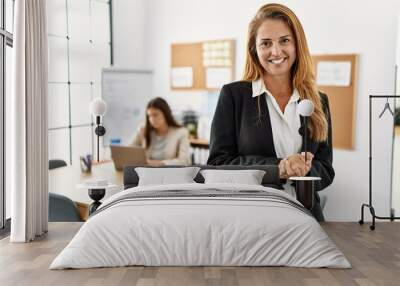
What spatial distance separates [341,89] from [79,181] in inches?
120

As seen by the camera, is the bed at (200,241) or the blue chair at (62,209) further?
the blue chair at (62,209)

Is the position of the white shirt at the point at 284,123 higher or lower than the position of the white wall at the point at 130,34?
lower

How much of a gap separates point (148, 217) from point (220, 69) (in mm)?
4493

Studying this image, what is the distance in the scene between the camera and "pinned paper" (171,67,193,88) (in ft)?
27.1

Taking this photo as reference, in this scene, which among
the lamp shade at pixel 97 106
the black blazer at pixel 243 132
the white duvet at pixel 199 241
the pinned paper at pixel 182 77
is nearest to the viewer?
the white duvet at pixel 199 241

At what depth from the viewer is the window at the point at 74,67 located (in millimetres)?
7914

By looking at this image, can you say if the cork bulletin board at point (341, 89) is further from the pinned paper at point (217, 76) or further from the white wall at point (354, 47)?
the pinned paper at point (217, 76)

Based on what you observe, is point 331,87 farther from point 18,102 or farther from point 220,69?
point 18,102

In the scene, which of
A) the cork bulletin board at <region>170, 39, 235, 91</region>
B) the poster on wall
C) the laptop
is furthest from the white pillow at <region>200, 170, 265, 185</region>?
the poster on wall

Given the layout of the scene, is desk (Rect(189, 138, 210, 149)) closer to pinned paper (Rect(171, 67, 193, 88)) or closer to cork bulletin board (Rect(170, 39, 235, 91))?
cork bulletin board (Rect(170, 39, 235, 91))

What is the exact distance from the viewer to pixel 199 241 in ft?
12.1

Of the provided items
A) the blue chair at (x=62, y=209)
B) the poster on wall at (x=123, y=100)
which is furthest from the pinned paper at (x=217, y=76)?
the blue chair at (x=62, y=209)

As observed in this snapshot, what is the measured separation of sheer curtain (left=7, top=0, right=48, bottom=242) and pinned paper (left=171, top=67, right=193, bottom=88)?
371 centimetres

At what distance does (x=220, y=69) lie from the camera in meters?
7.96
